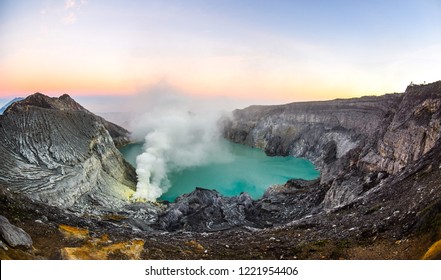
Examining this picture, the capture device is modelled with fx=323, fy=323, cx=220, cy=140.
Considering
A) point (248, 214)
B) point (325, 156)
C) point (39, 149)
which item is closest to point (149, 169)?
point (39, 149)

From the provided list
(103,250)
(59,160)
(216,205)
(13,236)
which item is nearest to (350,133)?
(216,205)

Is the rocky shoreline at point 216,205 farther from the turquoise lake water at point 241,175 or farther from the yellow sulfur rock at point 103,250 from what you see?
the turquoise lake water at point 241,175

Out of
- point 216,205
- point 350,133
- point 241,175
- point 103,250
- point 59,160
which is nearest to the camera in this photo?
point 103,250

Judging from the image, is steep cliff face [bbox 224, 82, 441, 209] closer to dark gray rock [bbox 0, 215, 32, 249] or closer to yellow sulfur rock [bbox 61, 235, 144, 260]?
yellow sulfur rock [bbox 61, 235, 144, 260]

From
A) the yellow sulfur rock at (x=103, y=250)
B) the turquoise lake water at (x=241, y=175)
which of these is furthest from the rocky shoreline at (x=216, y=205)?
the turquoise lake water at (x=241, y=175)

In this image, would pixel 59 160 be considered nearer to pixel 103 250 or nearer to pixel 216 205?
pixel 216 205

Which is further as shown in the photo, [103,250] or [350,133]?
[350,133]
